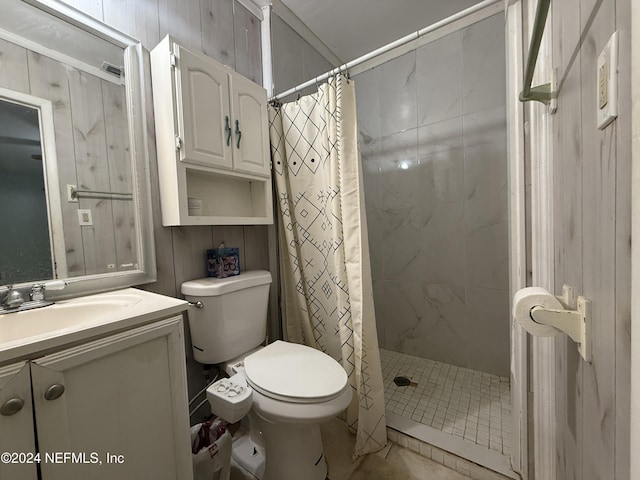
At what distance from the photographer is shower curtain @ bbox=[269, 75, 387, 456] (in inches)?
48.3

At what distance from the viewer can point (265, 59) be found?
1.60m

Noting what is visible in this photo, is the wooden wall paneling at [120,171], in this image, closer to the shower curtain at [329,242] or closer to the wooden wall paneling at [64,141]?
the wooden wall paneling at [64,141]

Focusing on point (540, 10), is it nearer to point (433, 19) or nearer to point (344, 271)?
point (344, 271)

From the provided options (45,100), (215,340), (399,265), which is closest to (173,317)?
(215,340)

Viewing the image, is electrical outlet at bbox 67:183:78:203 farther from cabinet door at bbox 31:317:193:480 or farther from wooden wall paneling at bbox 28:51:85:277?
cabinet door at bbox 31:317:193:480

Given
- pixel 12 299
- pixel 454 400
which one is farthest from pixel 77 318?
pixel 454 400

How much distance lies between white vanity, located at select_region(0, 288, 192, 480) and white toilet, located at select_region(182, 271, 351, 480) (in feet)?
0.70

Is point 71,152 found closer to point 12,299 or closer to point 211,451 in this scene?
point 12,299

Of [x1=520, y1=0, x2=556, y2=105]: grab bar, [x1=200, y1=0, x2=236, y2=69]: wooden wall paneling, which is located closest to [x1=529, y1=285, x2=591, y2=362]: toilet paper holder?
[x1=520, y1=0, x2=556, y2=105]: grab bar

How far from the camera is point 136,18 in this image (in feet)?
3.64

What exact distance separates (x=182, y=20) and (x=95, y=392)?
153 cm

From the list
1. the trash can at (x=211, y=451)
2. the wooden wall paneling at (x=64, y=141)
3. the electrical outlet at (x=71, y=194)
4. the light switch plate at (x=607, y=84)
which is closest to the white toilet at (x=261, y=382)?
the trash can at (x=211, y=451)

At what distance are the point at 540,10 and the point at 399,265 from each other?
177cm

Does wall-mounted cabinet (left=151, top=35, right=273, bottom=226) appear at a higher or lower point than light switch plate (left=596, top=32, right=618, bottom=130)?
higher
